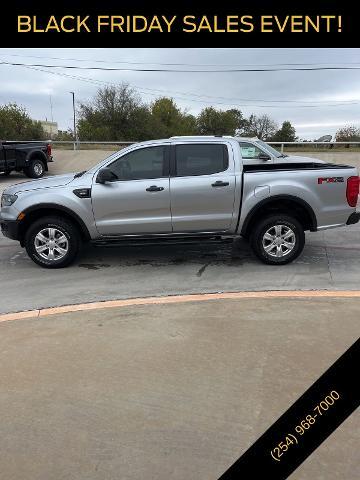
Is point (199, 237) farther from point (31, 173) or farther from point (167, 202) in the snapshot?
point (31, 173)

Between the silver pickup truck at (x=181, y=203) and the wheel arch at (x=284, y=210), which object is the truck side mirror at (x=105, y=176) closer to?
the silver pickup truck at (x=181, y=203)

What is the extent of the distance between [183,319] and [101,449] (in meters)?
1.74

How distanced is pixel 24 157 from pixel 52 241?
11770 mm

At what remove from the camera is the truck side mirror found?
5848 mm

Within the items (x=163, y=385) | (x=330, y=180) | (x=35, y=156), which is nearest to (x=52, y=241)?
(x=163, y=385)

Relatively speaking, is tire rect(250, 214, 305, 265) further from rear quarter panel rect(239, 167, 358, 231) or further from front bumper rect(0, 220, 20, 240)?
front bumper rect(0, 220, 20, 240)

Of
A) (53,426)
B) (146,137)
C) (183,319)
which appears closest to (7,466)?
(53,426)

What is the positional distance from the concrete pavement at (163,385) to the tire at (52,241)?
1.86 metres

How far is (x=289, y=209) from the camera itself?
611 cm

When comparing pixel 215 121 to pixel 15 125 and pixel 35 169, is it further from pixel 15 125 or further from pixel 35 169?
pixel 35 169

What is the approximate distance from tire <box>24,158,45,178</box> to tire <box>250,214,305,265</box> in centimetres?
Result: 1297

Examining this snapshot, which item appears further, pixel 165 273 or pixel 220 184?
pixel 220 184

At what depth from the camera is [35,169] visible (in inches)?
675

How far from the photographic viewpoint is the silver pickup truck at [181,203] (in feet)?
19.4
